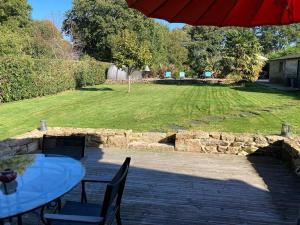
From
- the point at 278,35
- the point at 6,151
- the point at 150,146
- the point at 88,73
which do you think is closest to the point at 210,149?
the point at 150,146

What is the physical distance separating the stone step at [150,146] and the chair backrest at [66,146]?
3.29 metres

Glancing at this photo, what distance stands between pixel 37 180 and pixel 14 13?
39.7m

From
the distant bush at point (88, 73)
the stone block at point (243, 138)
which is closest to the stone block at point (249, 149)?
the stone block at point (243, 138)

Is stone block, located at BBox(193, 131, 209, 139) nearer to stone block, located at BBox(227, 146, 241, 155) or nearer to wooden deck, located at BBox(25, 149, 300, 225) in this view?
wooden deck, located at BBox(25, 149, 300, 225)

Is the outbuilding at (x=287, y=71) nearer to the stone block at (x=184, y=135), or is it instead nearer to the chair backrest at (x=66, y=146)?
the stone block at (x=184, y=135)

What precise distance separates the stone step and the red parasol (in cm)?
528

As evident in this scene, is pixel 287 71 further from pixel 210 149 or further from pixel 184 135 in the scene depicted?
pixel 184 135

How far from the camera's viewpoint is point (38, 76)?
18828 millimetres

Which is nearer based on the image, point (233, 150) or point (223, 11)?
point (223, 11)

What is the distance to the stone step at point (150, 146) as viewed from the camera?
747cm

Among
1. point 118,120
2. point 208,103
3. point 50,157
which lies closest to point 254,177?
point 50,157

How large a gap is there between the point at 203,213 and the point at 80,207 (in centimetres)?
182

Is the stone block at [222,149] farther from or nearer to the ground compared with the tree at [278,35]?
nearer to the ground

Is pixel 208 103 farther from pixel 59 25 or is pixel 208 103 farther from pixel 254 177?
pixel 59 25
